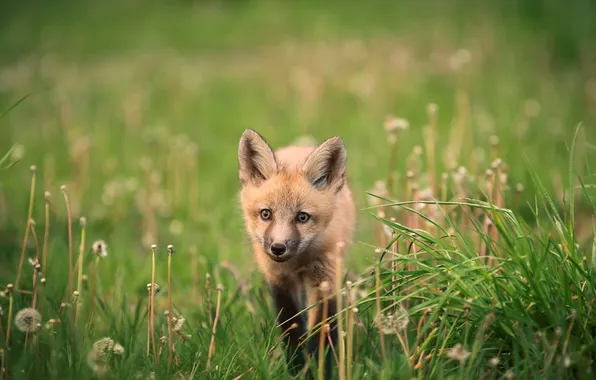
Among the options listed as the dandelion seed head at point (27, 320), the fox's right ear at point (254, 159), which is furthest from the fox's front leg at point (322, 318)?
the dandelion seed head at point (27, 320)

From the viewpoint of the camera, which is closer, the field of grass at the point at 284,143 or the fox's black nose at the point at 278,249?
the field of grass at the point at 284,143

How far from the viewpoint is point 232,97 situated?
9742 mm

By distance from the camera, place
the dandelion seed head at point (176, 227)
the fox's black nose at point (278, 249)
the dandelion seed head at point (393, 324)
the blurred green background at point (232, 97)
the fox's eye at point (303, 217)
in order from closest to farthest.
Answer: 1. the dandelion seed head at point (393, 324)
2. the fox's black nose at point (278, 249)
3. the fox's eye at point (303, 217)
4. the dandelion seed head at point (176, 227)
5. the blurred green background at point (232, 97)

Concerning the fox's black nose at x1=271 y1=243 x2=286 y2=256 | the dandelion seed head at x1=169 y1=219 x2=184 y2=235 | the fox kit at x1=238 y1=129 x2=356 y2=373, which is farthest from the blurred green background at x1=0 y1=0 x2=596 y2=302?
the fox's black nose at x1=271 y1=243 x2=286 y2=256

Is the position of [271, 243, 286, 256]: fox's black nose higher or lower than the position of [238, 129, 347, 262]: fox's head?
lower

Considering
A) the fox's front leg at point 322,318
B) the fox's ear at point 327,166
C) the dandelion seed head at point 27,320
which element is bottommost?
the fox's front leg at point 322,318

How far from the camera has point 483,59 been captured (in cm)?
983

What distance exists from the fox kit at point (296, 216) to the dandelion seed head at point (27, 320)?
122 centimetres

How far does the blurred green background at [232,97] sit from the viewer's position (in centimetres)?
629

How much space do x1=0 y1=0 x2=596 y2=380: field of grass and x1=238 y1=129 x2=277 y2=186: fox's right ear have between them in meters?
0.58

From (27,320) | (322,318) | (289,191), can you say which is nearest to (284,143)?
(289,191)

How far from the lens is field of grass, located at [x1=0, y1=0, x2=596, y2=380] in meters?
3.10

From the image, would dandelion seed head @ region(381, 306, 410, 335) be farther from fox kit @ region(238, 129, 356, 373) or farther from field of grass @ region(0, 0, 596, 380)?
fox kit @ region(238, 129, 356, 373)

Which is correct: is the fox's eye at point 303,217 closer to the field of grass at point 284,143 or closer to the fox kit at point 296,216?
the fox kit at point 296,216
